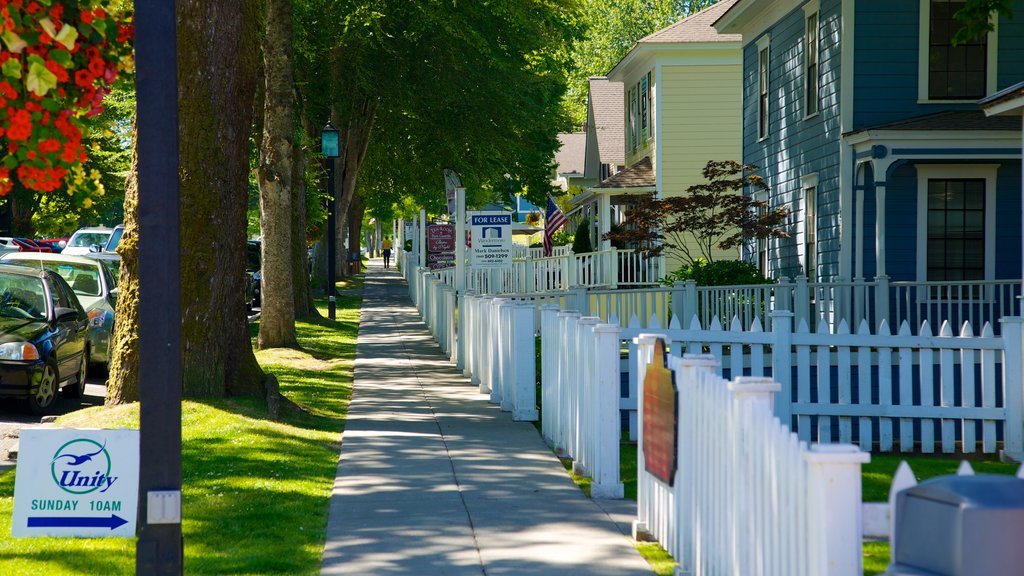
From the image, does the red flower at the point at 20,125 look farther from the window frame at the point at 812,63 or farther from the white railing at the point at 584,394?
the window frame at the point at 812,63

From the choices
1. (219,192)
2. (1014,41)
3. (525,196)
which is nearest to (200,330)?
(219,192)

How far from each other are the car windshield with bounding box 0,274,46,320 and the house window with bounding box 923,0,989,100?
14.0m

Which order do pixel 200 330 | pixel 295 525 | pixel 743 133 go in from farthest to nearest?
pixel 743 133, pixel 200 330, pixel 295 525

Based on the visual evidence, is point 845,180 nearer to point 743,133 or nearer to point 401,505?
point 743,133

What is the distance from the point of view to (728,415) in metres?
5.55

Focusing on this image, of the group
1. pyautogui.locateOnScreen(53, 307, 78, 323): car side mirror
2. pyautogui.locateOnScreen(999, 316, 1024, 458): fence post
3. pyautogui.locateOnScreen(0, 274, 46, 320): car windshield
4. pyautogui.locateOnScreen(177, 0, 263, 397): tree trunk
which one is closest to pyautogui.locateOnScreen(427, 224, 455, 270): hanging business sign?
pyautogui.locateOnScreen(0, 274, 46, 320): car windshield

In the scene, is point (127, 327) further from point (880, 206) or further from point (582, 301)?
point (880, 206)

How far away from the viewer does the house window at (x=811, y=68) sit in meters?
21.4

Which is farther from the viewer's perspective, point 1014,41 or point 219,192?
point 1014,41

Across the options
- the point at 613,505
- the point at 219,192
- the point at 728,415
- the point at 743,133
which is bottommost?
the point at 613,505

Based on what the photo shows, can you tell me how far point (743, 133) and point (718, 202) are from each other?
360 cm

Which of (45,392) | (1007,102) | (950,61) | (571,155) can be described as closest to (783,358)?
(1007,102)

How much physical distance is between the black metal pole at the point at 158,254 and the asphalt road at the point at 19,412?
6.31 meters

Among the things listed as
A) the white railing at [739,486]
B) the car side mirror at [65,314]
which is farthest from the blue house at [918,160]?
the white railing at [739,486]
